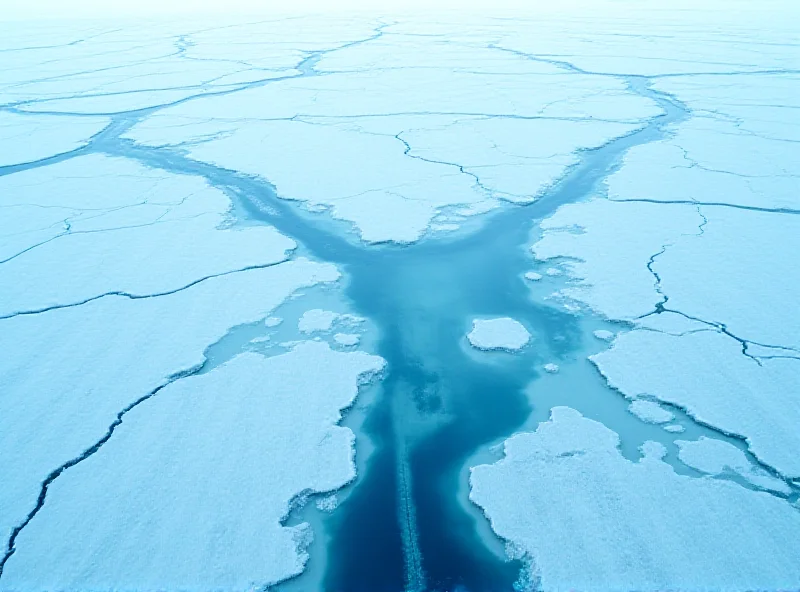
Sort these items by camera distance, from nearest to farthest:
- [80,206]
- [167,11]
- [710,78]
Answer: [80,206] < [710,78] < [167,11]

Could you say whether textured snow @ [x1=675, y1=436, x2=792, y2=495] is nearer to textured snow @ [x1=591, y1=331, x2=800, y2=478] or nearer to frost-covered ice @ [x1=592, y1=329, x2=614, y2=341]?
textured snow @ [x1=591, y1=331, x2=800, y2=478]

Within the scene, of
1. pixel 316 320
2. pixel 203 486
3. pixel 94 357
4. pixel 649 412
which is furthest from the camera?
pixel 316 320

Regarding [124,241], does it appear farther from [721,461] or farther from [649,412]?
[721,461]

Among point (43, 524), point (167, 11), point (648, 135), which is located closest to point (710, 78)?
point (648, 135)

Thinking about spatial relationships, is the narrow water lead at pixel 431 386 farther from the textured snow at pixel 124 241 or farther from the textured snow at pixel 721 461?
the textured snow at pixel 721 461

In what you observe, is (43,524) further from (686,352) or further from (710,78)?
(710,78)

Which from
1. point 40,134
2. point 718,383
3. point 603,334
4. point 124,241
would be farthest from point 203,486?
point 40,134
